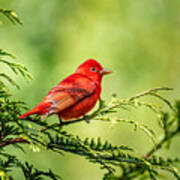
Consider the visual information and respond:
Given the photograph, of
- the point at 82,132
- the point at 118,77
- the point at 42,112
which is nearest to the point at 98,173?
the point at 82,132

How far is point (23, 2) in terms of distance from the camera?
5945 millimetres

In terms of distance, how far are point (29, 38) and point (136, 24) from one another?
2.02 meters

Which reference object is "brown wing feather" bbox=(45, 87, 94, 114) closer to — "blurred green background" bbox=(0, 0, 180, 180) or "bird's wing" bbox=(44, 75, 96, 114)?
"bird's wing" bbox=(44, 75, 96, 114)

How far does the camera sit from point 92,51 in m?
5.59

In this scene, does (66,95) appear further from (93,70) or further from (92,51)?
(92,51)

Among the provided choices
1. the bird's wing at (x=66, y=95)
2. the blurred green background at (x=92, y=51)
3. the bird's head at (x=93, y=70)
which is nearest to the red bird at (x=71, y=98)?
the bird's wing at (x=66, y=95)

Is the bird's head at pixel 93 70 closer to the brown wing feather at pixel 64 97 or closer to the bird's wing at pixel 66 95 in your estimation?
the bird's wing at pixel 66 95

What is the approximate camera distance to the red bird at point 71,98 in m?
2.28

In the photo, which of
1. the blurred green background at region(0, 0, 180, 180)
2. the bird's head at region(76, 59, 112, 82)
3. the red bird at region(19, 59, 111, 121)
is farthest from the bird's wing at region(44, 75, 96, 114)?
the blurred green background at region(0, 0, 180, 180)

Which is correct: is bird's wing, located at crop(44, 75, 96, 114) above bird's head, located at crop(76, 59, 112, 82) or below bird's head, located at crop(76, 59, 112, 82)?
below

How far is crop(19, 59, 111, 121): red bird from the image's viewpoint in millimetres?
2283

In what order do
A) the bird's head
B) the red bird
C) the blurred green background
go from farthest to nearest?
the blurred green background
the bird's head
the red bird

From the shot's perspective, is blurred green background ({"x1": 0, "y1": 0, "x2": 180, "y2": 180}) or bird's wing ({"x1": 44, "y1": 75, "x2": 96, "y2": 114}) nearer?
bird's wing ({"x1": 44, "y1": 75, "x2": 96, "y2": 114})

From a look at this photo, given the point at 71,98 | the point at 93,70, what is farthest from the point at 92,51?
the point at 71,98
